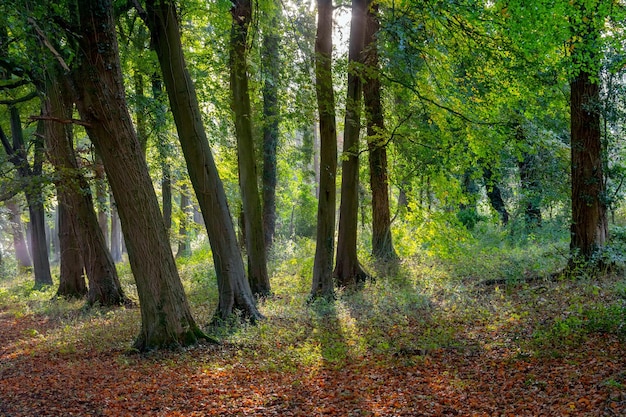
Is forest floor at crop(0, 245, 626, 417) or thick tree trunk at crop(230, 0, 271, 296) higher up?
thick tree trunk at crop(230, 0, 271, 296)

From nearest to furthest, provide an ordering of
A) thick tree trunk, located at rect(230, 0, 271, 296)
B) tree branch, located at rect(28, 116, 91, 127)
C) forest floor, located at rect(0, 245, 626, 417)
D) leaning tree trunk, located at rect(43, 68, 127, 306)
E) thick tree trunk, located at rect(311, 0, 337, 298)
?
forest floor, located at rect(0, 245, 626, 417), tree branch, located at rect(28, 116, 91, 127), thick tree trunk, located at rect(230, 0, 271, 296), thick tree trunk, located at rect(311, 0, 337, 298), leaning tree trunk, located at rect(43, 68, 127, 306)

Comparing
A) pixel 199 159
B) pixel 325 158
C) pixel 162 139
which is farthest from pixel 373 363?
pixel 162 139

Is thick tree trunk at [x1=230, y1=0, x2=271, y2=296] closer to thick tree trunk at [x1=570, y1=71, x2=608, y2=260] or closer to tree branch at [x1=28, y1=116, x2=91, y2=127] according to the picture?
tree branch at [x1=28, y1=116, x2=91, y2=127]

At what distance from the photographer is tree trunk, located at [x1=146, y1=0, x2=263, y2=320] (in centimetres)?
895

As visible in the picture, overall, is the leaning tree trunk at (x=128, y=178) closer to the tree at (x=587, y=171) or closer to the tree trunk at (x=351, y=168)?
the tree trunk at (x=351, y=168)

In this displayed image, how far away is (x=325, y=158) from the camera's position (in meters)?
11.0

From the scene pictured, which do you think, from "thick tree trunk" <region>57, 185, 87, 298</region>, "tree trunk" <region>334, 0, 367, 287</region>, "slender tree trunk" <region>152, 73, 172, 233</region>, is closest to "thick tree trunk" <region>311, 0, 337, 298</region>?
"tree trunk" <region>334, 0, 367, 287</region>

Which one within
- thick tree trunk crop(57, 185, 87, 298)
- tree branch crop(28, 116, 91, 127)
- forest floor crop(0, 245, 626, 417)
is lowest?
forest floor crop(0, 245, 626, 417)

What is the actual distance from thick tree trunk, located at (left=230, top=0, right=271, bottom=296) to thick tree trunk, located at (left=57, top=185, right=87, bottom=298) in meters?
6.06

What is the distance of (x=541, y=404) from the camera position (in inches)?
197

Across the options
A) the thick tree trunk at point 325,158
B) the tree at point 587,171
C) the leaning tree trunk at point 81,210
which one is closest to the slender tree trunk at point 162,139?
the leaning tree trunk at point 81,210

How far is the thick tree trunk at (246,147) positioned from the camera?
412 inches

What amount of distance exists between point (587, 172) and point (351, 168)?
193 inches

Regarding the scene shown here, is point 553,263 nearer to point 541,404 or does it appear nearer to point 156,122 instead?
point 541,404
